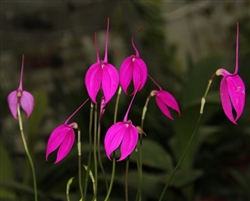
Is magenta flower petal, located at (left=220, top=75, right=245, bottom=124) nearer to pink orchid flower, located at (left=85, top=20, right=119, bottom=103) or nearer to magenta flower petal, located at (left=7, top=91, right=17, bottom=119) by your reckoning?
pink orchid flower, located at (left=85, top=20, right=119, bottom=103)

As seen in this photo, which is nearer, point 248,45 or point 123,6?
point 123,6

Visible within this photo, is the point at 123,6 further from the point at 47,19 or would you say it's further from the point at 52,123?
the point at 52,123

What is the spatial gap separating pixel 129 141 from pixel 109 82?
6 centimetres

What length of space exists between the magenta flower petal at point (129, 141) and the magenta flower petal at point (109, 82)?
0.04 meters

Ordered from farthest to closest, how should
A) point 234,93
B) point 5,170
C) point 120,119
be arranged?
point 120,119
point 5,170
point 234,93

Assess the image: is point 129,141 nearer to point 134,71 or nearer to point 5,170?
point 134,71

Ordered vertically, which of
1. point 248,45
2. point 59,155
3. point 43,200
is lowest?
point 43,200

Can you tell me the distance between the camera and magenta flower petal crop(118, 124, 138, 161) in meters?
0.46

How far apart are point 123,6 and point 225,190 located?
76 centimetres

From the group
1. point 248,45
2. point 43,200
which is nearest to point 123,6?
point 43,200

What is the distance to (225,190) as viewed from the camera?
147cm

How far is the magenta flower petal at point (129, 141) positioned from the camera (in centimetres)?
46

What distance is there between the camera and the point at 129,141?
464 mm

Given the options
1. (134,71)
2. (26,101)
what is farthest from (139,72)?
(26,101)
